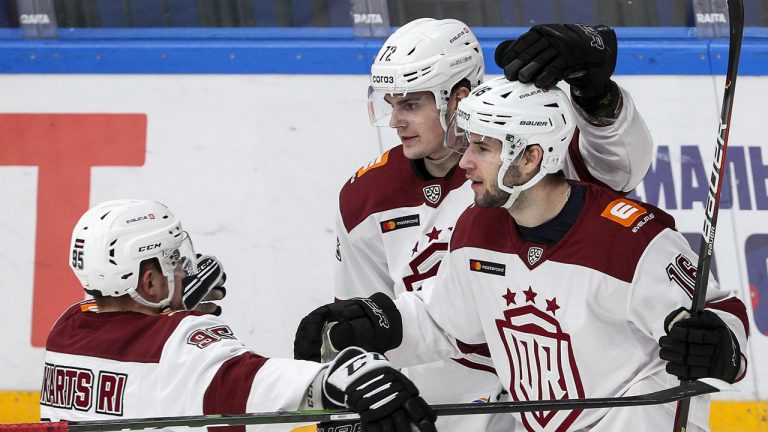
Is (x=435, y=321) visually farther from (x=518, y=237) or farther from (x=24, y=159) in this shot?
(x=24, y=159)

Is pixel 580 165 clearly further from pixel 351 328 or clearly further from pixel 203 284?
pixel 203 284

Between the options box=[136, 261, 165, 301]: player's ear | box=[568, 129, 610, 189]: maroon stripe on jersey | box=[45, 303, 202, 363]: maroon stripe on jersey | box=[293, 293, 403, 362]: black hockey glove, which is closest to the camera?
box=[45, 303, 202, 363]: maroon stripe on jersey

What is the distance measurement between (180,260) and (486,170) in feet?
2.65

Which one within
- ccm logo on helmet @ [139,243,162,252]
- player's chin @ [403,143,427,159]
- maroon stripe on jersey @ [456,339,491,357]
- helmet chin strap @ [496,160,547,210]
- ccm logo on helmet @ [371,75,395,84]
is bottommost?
maroon stripe on jersey @ [456,339,491,357]

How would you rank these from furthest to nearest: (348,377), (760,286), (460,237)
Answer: (760,286) → (460,237) → (348,377)

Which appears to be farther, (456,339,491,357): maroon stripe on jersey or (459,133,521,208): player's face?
(456,339,491,357): maroon stripe on jersey

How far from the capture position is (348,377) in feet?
9.35

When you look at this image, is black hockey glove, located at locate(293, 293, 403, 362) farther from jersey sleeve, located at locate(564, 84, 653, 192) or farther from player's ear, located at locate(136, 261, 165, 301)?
jersey sleeve, located at locate(564, 84, 653, 192)

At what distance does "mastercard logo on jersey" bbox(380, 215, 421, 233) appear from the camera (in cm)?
389

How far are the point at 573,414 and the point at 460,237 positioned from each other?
535mm

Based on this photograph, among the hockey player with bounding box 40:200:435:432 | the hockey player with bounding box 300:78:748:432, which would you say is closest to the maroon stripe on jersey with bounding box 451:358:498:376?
the hockey player with bounding box 300:78:748:432

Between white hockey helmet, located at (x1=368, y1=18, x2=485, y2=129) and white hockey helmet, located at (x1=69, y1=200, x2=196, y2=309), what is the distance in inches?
35.3

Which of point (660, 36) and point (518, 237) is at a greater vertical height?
point (660, 36)

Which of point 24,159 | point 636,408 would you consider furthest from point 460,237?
point 24,159
